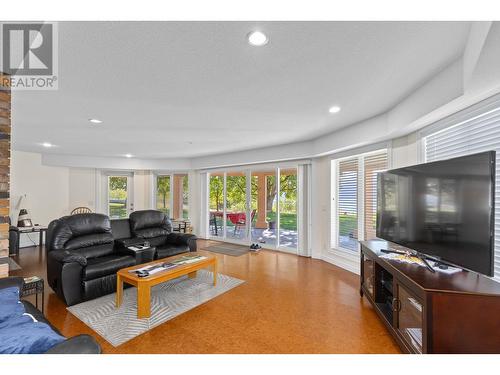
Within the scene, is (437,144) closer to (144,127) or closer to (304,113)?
(304,113)

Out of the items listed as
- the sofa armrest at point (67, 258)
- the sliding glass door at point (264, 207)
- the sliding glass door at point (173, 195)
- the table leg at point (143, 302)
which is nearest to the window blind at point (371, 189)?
the sliding glass door at point (264, 207)

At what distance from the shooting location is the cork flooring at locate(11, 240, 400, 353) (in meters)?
2.00

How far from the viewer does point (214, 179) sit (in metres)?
6.77

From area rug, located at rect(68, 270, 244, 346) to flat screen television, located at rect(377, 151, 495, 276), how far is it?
7.81 ft

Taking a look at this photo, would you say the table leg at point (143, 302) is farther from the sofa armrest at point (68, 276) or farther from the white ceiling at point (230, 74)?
the white ceiling at point (230, 74)

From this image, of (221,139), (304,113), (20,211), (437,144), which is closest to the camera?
(437,144)

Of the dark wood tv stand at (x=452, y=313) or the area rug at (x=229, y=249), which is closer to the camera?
the dark wood tv stand at (x=452, y=313)

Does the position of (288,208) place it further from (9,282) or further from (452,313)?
(9,282)

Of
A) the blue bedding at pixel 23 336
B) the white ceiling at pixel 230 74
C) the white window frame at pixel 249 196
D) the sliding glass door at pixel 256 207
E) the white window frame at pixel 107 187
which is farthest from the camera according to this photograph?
the white window frame at pixel 107 187

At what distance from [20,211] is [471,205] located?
301 inches

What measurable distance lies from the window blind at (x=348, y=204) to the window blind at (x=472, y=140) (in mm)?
1388

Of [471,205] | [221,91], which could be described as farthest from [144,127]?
[471,205]

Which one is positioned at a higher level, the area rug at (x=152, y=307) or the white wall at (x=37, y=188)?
the white wall at (x=37, y=188)

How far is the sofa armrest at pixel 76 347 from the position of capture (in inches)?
41.3
